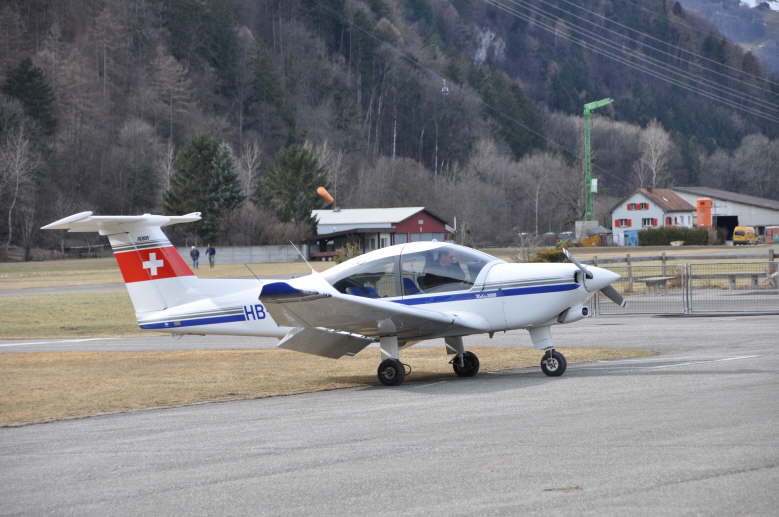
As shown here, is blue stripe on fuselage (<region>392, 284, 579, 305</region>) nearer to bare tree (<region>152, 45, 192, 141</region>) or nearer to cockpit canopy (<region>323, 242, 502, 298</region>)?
cockpit canopy (<region>323, 242, 502, 298</region>)

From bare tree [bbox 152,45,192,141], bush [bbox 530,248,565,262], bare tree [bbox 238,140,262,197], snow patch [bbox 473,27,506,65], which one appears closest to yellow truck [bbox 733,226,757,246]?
bare tree [bbox 238,140,262,197]

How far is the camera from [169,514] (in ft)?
21.9

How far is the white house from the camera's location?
11612cm

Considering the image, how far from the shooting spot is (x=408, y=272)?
1401 cm

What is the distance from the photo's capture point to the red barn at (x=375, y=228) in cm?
8900

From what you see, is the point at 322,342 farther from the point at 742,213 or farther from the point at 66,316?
the point at 742,213

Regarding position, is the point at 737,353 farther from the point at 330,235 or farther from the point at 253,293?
the point at 330,235

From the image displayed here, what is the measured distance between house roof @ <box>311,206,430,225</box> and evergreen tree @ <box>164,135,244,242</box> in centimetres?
839

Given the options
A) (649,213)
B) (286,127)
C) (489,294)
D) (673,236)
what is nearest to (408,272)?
(489,294)

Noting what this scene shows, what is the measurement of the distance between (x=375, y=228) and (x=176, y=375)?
7392 cm

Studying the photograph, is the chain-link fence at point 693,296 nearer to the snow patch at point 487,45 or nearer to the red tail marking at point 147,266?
the red tail marking at point 147,266

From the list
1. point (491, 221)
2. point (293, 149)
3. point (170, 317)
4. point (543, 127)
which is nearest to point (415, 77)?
point (543, 127)

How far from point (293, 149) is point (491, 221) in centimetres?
3098

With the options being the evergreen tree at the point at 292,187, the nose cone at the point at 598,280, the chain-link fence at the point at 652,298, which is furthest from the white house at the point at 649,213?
the nose cone at the point at 598,280
